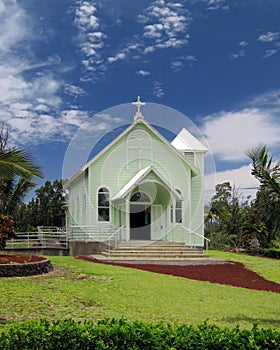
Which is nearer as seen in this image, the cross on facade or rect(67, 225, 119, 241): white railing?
rect(67, 225, 119, 241): white railing

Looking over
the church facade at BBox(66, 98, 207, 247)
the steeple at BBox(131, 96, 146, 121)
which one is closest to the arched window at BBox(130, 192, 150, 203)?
the church facade at BBox(66, 98, 207, 247)

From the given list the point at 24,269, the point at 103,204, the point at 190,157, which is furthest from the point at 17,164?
the point at 190,157

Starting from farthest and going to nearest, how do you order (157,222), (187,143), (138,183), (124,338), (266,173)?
(187,143) < (157,222) < (138,183) < (266,173) < (124,338)

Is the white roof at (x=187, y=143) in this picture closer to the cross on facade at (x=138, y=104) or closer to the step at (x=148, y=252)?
the cross on facade at (x=138, y=104)

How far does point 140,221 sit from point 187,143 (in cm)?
652

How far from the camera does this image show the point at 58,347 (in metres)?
6.29

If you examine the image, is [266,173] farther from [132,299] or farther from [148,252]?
[148,252]

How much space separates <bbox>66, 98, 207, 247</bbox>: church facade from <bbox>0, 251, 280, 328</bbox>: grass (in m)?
9.14

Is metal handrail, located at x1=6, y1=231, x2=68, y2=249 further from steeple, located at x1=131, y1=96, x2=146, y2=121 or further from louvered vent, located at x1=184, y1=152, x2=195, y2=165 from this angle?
louvered vent, located at x1=184, y1=152, x2=195, y2=165

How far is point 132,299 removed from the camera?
1162 cm

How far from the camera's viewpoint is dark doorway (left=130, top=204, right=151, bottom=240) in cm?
2650

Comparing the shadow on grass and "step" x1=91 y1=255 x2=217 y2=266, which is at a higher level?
"step" x1=91 y1=255 x2=217 y2=266

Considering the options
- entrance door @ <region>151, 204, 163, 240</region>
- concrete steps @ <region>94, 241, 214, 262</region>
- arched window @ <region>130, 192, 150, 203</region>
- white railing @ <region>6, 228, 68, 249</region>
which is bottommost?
concrete steps @ <region>94, 241, 214, 262</region>

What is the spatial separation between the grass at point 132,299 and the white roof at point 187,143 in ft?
48.2
